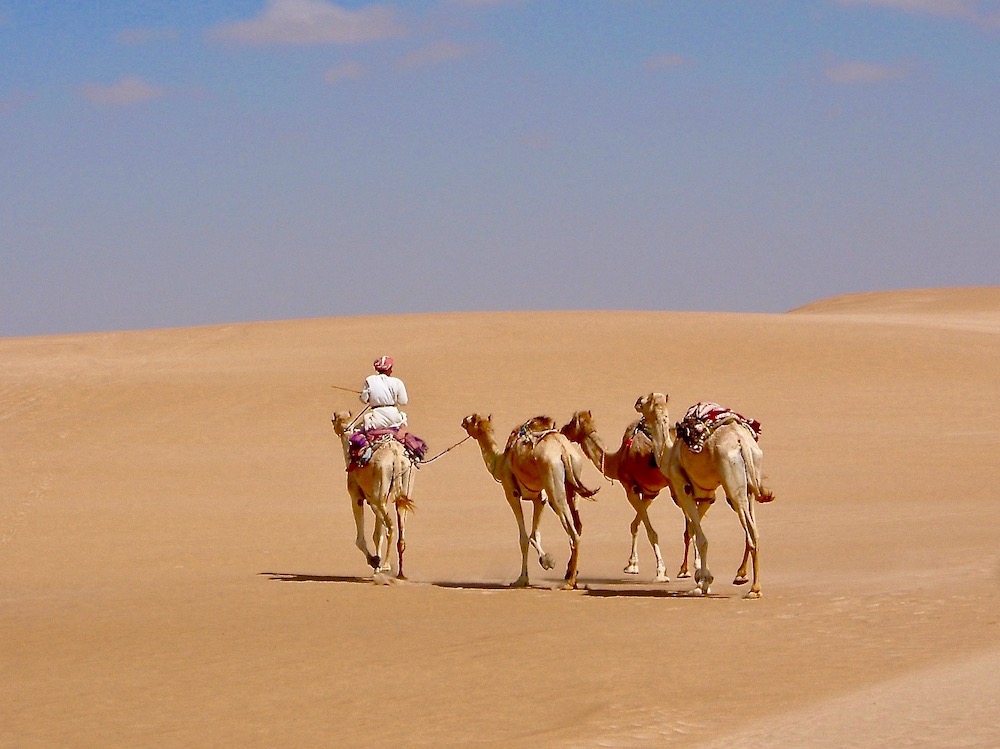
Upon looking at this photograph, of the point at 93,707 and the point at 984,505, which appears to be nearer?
the point at 93,707

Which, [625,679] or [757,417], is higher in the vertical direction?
[757,417]

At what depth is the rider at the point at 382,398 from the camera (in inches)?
580

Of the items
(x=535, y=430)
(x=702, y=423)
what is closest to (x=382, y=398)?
(x=535, y=430)

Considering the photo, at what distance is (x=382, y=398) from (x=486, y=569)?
2471 millimetres

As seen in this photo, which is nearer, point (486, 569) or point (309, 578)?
point (309, 578)

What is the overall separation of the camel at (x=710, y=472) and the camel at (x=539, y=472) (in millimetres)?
904

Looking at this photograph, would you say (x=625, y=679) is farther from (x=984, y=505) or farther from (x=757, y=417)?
(x=757, y=417)

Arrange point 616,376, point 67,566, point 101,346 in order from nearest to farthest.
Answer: point 67,566 → point 616,376 → point 101,346

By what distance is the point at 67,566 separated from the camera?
17516 millimetres

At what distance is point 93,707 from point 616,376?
27.0m

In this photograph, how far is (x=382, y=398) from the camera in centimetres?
1479

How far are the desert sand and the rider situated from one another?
1634 mm

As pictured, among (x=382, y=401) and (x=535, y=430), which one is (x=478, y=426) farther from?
(x=382, y=401)

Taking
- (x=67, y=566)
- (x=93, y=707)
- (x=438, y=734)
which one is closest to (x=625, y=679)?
(x=438, y=734)
